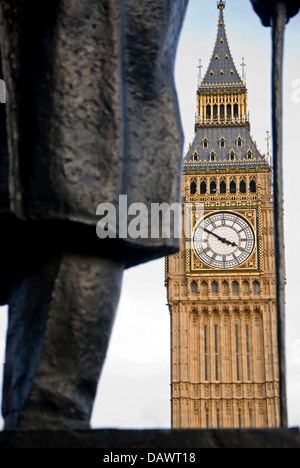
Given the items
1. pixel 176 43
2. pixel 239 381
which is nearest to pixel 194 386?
pixel 239 381

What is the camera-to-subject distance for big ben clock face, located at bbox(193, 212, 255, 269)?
42.7 meters

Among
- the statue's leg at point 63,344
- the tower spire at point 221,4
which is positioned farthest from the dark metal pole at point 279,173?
the tower spire at point 221,4

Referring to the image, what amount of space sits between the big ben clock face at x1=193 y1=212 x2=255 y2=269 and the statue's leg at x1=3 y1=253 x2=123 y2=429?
4074 cm

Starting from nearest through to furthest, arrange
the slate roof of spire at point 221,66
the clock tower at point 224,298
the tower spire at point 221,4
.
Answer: the clock tower at point 224,298
the slate roof of spire at point 221,66
the tower spire at point 221,4

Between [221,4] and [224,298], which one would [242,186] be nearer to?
[224,298]

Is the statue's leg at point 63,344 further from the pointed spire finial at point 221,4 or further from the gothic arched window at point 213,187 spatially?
the pointed spire finial at point 221,4

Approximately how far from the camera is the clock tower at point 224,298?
135ft

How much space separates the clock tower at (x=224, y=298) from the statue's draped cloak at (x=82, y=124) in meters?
39.1

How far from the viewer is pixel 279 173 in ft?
6.74

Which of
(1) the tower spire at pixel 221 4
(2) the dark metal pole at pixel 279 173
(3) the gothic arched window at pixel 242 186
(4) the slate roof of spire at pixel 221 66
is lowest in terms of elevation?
(2) the dark metal pole at pixel 279 173

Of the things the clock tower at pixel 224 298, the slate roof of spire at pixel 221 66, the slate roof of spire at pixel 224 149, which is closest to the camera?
the clock tower at pixel 224 298

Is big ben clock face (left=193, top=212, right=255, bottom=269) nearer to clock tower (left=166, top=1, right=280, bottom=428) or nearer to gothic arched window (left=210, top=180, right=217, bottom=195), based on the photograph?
clock tower (left=166, top=1, right=280, bottom=428)

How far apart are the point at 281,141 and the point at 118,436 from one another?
0.78 meters

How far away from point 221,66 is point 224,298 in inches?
524
